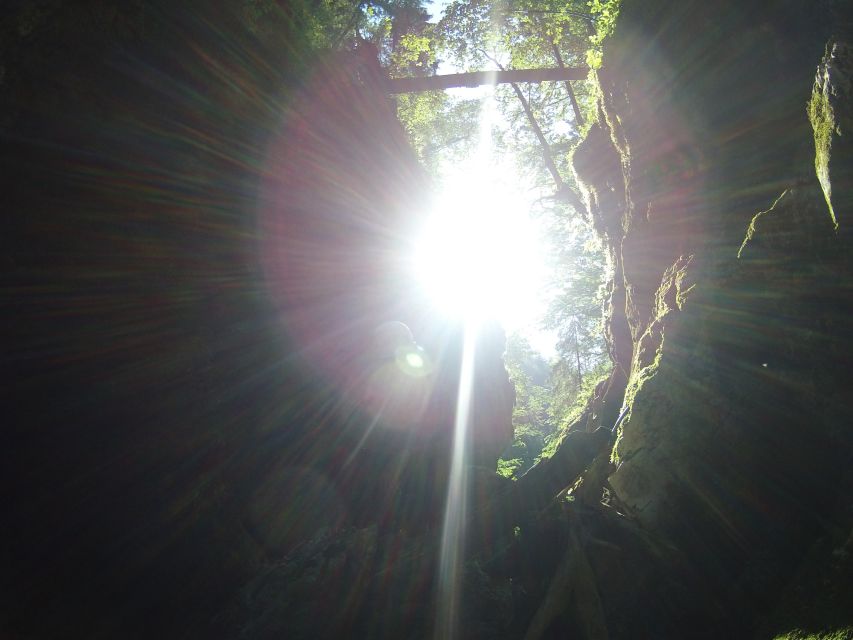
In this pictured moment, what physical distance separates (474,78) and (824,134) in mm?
9618

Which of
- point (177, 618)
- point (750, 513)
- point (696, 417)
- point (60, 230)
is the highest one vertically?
point (60, 230)

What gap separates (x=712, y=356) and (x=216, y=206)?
22.3 ft

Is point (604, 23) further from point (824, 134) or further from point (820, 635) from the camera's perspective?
point (820, 635)

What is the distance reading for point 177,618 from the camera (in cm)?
525

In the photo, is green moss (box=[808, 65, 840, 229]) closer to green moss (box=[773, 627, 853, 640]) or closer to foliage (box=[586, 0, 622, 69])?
green moss (box=[773, 627, 853, 640])

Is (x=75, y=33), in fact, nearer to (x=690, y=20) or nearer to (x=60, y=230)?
(x=60, y=230)

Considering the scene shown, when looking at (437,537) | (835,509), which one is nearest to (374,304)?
(437,537)

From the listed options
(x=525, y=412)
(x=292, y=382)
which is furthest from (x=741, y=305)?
(x=525, y=412)

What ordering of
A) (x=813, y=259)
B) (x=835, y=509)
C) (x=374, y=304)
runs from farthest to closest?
(x=374, y=304)
(x=813, y=259)
(x=835, y=509)

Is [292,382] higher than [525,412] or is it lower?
higher

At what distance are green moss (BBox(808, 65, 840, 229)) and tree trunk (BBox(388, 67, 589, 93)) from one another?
8763 mm

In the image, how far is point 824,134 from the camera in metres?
4.82

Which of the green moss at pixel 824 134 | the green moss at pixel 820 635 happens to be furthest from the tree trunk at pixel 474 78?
the green moss at pixel 820 635

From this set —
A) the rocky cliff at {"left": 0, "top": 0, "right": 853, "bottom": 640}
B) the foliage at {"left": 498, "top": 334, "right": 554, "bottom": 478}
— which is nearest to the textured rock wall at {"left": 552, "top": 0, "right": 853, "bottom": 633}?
the rocky cliff at {"left": 0, "top": 0, "right": 853, "bottom": 640}
